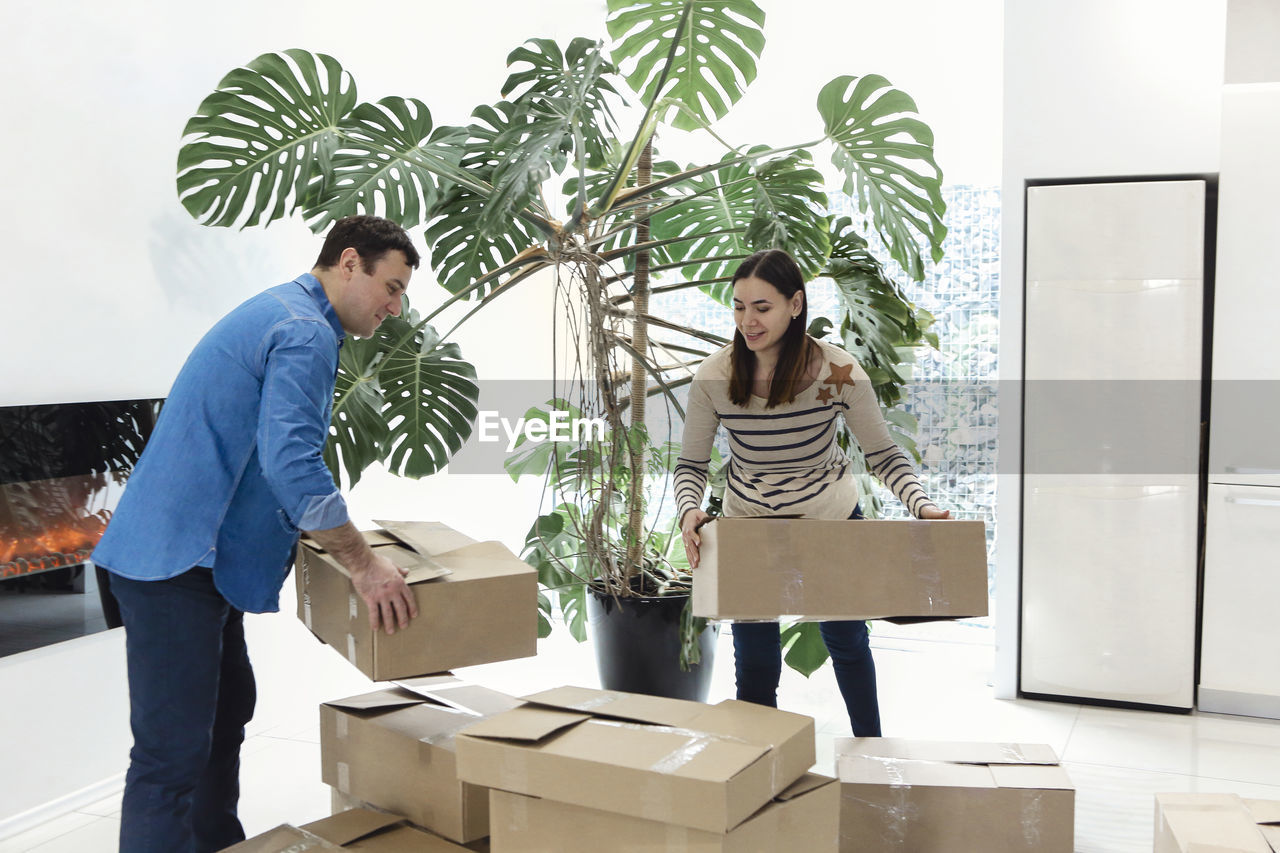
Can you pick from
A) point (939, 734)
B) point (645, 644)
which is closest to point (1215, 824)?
point (939, 734)

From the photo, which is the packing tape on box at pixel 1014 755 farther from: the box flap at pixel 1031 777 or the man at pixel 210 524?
the man at pixel 210 524

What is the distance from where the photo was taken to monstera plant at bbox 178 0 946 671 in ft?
7.67

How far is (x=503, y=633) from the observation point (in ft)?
5.67

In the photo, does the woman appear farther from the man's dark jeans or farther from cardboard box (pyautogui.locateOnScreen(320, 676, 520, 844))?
the man's dark jeans

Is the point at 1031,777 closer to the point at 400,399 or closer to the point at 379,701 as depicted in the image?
the point at 379,701

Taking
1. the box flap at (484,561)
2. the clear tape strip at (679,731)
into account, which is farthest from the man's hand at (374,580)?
the clear tape strip at (679,731)

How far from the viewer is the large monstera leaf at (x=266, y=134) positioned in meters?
2.29

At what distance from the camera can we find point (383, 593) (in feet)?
5.28

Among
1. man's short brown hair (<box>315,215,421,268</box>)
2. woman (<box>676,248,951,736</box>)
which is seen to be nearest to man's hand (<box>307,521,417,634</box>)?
man's short brown hair (<box>315,215,421,268</box>)

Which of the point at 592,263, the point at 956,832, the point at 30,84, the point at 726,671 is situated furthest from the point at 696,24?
the point at 726,671

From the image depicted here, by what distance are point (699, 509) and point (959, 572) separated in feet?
1.59

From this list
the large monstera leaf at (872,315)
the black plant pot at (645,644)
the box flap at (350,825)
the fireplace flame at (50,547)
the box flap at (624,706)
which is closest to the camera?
the box flap at (624,706)

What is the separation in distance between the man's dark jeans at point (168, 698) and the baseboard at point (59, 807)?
0.80m

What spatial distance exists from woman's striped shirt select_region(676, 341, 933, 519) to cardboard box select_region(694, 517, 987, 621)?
0.27 m
